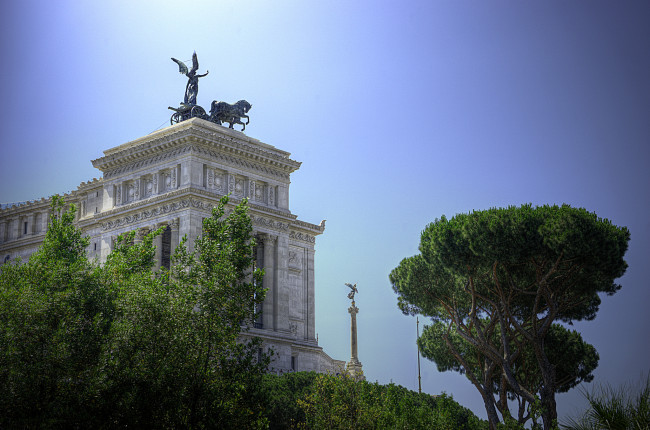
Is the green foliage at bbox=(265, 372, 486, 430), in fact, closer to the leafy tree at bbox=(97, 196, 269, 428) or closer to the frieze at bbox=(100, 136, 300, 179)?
the leafy tree at bbox=(97, 196, 269, 428)

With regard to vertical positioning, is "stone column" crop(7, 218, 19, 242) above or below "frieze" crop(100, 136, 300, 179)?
below

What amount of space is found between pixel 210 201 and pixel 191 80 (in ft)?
35.6

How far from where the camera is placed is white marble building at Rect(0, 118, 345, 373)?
1975 inches

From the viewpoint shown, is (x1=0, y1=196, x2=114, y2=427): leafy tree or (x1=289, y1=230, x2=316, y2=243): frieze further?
(x1=289, y1=230, x2=316, y2=243): frieze

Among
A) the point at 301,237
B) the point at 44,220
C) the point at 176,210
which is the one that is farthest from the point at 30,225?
the point at 301,237

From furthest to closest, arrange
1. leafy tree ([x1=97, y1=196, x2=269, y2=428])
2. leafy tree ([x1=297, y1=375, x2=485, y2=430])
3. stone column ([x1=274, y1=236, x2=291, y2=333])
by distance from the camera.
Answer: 1. stone column ([x1=274, y1=236, x2=291, y2=333])
2. leafy tree ([x1=297, y1=375, x2=485, y2=430])
3. leafy tree ([x1=97, y1=196, x2=269, y2=428])

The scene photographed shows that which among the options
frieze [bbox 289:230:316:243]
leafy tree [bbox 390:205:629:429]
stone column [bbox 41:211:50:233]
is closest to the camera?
leafy tree [bbox 390:205:629:429]

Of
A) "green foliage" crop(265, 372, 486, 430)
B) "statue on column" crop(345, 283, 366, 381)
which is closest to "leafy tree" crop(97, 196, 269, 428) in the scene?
"green foliage" crop(265, 372, 486, 430)

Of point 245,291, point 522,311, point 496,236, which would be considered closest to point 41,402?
point 245,291

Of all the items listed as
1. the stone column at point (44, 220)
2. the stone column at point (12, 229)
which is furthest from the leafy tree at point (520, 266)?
the stone column at point (12, 229)

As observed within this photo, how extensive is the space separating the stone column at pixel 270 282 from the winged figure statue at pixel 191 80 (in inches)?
437

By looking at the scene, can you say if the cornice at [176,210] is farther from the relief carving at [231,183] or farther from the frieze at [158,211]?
the relief carving at [231,183]

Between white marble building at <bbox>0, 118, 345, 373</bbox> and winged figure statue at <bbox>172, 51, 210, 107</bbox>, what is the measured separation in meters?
3.66

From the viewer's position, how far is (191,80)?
56.4 metres
